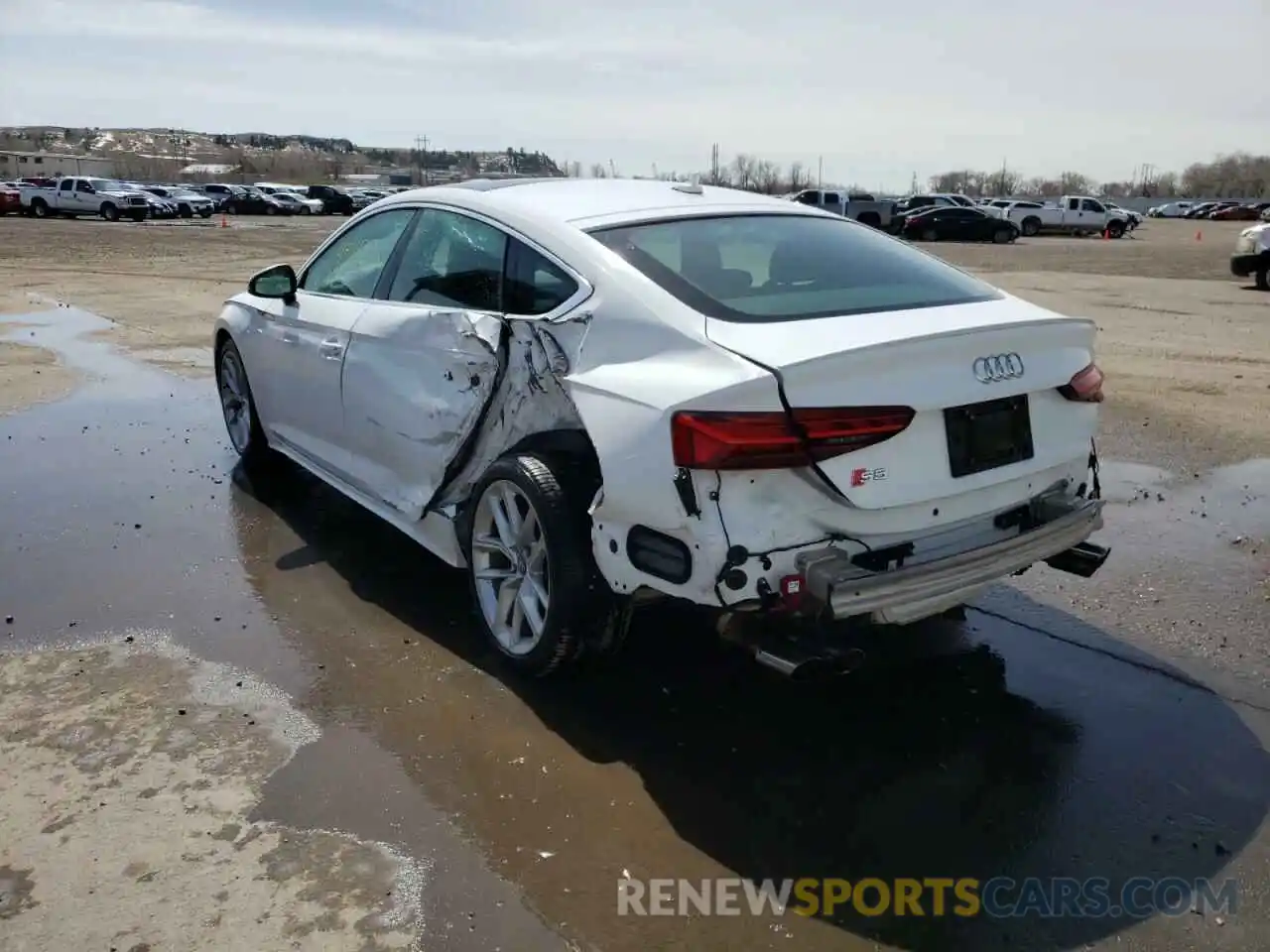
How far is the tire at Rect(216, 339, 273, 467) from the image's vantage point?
6301mm

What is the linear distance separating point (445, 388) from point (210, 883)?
78.4 inches

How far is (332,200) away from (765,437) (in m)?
62.0

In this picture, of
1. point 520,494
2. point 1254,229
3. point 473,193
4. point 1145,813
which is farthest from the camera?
point 1254,229

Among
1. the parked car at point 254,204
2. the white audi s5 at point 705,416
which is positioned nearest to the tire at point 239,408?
the white audi s5 at point 705,416

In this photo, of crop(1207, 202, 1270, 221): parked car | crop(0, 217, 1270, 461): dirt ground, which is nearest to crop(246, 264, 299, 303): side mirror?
crop(0, 217, 1270, 461): dirt ground

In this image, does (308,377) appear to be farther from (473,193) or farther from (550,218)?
(550,218)

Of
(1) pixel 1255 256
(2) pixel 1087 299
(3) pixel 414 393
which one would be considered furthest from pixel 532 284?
(1) pixel 1255 256

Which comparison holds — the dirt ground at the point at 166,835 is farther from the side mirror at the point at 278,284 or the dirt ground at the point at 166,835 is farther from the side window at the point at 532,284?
the side mirror at the point at 278,284

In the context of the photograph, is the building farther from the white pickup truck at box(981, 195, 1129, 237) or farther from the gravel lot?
the gravel lot

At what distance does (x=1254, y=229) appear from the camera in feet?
61.6

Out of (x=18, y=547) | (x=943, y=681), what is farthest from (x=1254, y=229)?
(x=18, y=547)

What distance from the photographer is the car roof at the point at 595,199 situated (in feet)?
13.2

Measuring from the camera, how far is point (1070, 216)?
153ft

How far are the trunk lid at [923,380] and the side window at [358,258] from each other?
220 cm
